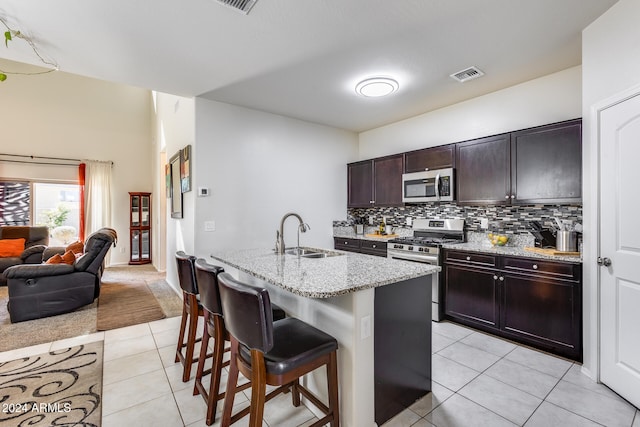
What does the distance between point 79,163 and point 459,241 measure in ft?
25.2

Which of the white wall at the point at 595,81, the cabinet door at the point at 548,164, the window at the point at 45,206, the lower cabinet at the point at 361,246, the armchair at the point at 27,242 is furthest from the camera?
the window at the point at 45,206

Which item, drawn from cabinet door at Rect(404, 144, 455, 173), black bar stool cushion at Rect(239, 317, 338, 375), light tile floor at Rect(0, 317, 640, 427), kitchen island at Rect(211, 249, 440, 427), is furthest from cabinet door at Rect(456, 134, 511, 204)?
black bar stool cushion at Rect(239, 317, 338, 375)

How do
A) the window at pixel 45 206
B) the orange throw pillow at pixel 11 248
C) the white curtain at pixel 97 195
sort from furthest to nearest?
the white curtain at pixel 97 195 → the window at pixel 45 206 → the orange throw pillow at pixel 11 248

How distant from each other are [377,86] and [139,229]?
6490 mm

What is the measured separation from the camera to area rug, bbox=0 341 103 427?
6.08 ft

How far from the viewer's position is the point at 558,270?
2.56 meters

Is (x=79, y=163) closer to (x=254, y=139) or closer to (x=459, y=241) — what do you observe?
(x=254, y=139)

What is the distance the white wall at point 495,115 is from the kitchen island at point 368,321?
2406 millimetres

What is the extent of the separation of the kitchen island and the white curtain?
20.3ft

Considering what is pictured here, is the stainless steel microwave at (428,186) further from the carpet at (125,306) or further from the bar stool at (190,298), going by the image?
the carpet at (125,306)

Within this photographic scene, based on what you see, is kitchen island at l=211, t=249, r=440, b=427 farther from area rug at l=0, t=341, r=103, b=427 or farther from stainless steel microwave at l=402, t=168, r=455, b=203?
stainless steel microwave at l=402, t=168, r=455, b=203

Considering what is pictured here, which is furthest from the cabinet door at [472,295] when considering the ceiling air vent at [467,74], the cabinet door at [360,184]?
the ceiling air vent at [467,74]

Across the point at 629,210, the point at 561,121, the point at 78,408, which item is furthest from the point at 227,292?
the point at 561,121

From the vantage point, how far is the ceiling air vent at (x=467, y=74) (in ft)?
9.59
